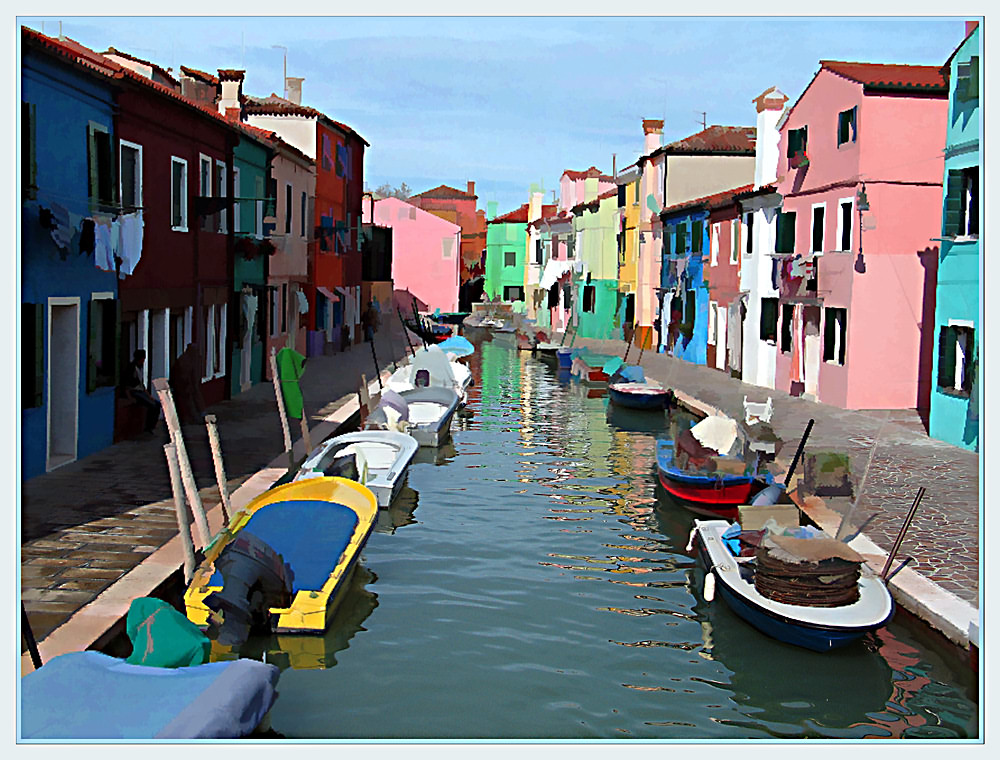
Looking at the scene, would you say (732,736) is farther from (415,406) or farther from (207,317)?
(207,317)

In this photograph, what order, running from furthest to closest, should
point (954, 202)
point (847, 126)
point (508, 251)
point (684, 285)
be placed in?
point (508, 251), point (684, 285), point (847, 126), point (954, 202)

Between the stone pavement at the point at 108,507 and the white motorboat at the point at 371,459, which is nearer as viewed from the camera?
the stone pavement at the point at 108,507

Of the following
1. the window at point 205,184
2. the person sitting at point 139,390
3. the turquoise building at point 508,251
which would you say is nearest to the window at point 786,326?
the window at point 205,184

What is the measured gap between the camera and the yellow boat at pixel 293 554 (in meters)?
9.98

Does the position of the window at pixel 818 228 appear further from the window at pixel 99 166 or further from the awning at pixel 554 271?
the awning at pixel 554 271

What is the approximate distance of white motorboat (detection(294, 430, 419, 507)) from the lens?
15.7m

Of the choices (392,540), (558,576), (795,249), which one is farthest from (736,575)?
(795,249)

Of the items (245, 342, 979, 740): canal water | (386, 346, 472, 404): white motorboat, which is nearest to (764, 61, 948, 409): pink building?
(245, 342, 979, 740): canal water

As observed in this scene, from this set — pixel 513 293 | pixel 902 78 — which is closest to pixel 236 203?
pixel 902 78

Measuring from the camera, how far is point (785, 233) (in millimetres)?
28938

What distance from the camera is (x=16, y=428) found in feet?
23.3

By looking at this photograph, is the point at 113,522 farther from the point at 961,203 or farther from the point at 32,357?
the point at 961,203

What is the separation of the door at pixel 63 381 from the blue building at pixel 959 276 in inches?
550

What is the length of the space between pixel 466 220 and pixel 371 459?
82.0 m
